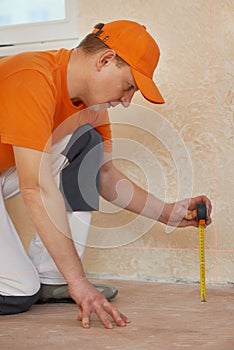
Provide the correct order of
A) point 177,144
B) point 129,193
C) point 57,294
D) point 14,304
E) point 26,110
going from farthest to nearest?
point 177,144, point 129,193, point 57,294, point 14,304, point 26,110

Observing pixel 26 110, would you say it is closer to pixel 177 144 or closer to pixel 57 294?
pixel 57 294

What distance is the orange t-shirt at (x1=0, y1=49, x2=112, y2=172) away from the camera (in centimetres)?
143

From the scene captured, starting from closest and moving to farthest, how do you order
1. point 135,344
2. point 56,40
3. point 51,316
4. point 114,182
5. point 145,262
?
point 135,344
point 51,316
point 114,182
point 145,262
point 56,40

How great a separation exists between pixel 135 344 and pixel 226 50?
1.16 m

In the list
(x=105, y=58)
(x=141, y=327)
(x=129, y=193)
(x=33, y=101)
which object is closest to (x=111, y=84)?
(x=105, y=58)

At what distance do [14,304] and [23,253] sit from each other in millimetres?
150

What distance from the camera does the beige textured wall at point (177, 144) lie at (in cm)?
208

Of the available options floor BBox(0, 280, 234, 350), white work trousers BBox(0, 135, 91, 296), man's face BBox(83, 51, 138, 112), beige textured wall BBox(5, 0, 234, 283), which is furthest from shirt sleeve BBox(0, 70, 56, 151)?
beige textured wall BBox(5, 0, 234, 283)

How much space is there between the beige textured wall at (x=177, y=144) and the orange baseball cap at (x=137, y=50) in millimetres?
607

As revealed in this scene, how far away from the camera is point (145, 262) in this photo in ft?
7.20

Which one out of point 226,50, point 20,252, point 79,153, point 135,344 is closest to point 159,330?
point 135,344

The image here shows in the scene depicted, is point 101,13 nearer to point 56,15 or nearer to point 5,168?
point 56,15

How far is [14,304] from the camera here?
1.62 metres

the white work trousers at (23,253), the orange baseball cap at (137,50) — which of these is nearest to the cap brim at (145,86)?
the orange baseball cap at (137,50)
